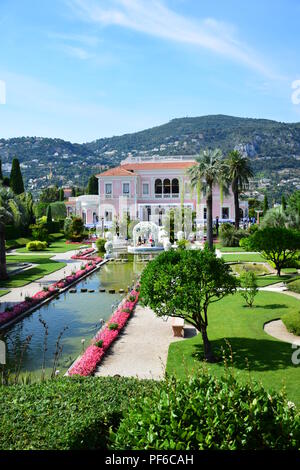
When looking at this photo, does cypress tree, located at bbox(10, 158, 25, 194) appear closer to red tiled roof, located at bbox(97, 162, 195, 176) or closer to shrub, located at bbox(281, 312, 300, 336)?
red tiled roof, located at bbox(97, 162, 195, 176)

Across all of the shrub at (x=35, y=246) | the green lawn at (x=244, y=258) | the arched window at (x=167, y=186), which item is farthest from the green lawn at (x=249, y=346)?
the arched window at (x=167, y=186)

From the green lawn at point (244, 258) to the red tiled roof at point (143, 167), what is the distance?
1093 inches

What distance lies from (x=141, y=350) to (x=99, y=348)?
125cm

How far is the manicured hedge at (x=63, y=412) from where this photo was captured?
5184 millimetres

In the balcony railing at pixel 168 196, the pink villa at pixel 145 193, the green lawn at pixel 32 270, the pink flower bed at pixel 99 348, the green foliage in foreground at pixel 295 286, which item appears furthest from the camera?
the balcony railing at pixel 168 196

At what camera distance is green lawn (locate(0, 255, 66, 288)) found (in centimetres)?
2433

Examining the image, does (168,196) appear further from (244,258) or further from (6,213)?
(6,213)

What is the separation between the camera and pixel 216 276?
39.0ft

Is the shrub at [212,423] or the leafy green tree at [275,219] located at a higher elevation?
the leafy green tree at [275,219]

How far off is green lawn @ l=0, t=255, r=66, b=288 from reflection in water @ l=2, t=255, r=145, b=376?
3.05 m

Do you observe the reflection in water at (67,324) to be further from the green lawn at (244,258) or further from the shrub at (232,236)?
the shrub at (232,236)

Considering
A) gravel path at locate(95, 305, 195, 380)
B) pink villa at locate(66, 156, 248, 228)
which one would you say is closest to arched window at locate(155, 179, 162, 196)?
pink villa at locate(66, 156, 248, 228)

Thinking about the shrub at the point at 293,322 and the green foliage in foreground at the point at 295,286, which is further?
the green foliage in foreground at the point at 295,286
